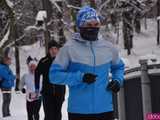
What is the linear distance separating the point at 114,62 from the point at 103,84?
294mm

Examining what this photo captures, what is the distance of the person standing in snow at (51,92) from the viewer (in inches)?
378

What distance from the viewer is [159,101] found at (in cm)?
757

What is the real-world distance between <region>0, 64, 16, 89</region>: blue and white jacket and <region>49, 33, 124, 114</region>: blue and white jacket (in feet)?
30.5

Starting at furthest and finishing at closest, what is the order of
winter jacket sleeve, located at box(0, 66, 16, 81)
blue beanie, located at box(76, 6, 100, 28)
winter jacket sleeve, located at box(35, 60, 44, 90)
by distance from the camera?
winter jacket sleeve, located at box(0, 66, 16, 81), winter jacket sleeve, located at box(35, 60, 44, 90), blue beanie, located at box(76, 6, 100, 28)

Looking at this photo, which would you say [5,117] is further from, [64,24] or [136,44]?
[136,44]

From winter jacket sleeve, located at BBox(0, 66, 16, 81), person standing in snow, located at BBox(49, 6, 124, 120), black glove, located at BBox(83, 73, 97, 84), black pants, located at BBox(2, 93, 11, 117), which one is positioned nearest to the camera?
black glove, located at BBox(83, 73, 97, 84)

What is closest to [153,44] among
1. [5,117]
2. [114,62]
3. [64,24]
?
[64,24]

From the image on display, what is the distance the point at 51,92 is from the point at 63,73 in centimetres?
468

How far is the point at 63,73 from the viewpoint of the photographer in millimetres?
5031

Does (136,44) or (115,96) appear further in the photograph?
(136,44)

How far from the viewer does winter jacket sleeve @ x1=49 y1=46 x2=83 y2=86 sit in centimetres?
497

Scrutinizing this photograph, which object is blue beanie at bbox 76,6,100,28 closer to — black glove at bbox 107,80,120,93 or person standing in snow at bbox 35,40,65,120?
black glove at bbox 107,80,120,93

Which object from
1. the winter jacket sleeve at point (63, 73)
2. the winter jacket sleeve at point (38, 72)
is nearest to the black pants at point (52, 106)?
the winter jacket sleeve at point (38, 72)

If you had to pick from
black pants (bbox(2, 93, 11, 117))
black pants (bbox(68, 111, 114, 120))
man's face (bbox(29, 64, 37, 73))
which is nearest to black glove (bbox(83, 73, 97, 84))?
black pants (bbox(68, 111, 114, 120))
